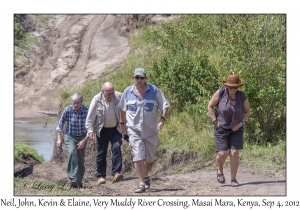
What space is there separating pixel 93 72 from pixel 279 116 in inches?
630

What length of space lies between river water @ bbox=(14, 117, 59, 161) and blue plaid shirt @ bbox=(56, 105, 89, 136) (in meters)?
10.1

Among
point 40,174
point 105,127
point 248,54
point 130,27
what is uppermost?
point 130,27

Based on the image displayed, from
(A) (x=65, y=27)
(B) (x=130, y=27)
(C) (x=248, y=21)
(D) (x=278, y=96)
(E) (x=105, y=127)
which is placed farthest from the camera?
(A) (x=65, y=27)

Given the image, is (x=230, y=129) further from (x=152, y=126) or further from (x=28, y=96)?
(x=28, y=96)

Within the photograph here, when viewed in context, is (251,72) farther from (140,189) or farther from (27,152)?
(27,152)

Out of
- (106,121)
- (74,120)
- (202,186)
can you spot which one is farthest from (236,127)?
(74,120)

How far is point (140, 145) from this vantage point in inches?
391

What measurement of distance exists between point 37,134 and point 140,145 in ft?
59.1

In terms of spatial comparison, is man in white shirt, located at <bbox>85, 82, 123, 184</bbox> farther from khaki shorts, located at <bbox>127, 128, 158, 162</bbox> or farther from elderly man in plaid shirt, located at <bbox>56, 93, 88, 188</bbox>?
khaki shorts, located at <bbox>127, 128, 158, 162</bbox>

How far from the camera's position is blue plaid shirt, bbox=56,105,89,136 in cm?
1131

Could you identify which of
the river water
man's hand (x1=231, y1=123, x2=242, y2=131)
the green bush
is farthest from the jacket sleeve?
the river water

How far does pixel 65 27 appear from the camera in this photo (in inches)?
1564

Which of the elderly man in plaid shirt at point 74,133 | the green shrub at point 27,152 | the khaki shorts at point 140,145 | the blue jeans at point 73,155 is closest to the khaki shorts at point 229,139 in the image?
the khaki shorts at point 140,145

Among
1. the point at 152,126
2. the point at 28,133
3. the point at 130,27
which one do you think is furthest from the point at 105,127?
the point at 130,27
